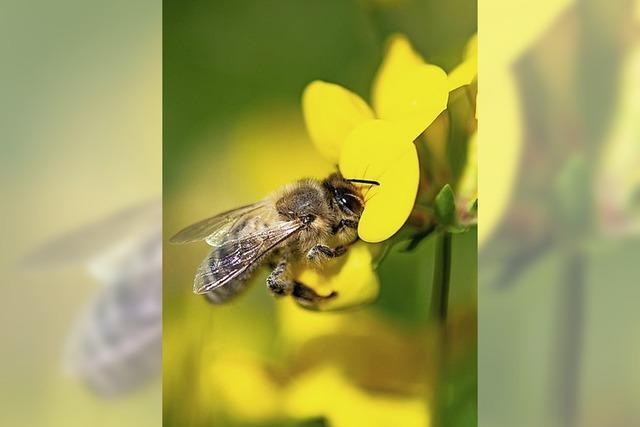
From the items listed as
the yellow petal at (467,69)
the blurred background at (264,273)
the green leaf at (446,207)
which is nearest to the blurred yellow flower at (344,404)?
the blurred background at (264,273)

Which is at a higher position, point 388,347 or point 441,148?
point 441,148

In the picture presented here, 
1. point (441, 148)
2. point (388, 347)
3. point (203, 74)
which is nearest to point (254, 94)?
point (203, 74)
